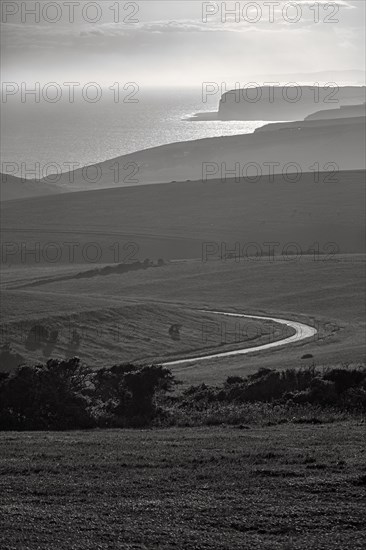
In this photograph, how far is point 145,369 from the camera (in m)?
34.8

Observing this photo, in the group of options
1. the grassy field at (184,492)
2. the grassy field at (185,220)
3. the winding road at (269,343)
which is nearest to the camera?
the grassy field at (184,492)

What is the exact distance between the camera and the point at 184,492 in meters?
18.1

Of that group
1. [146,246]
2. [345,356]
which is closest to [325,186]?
[146,246]

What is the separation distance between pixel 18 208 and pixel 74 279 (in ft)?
173

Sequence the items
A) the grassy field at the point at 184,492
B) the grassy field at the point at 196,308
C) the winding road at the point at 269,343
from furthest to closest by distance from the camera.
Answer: the winding road at the point at 269,343
the grassy field at the point at 196,308
the grassy field at the point at 184,492

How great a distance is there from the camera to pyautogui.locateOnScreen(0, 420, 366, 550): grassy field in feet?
49.0

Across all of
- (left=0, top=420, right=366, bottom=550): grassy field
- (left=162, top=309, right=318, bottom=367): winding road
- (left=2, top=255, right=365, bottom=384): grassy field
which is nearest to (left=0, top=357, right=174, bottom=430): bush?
(left=0, top=420, right=366, bottom=550): grassy field

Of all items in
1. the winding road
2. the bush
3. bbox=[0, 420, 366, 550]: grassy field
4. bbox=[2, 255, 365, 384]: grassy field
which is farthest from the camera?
the winding road

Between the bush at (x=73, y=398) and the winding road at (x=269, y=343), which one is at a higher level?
the bush at (x=73, y=398)

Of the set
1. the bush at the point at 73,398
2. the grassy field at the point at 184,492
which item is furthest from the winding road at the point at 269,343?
the grassy field at the point at 184,492

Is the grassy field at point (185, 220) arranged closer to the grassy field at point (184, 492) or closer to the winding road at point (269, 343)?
the winding road at point (269, 343)

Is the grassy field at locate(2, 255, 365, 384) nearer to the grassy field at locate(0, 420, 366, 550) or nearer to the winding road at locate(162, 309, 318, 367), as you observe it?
the winding road at locate(162, 309, 318, 367)

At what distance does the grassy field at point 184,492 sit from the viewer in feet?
49.0

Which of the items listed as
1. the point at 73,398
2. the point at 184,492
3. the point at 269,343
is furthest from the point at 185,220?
the point at 184,492
